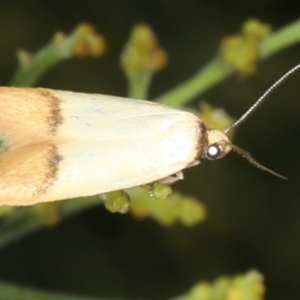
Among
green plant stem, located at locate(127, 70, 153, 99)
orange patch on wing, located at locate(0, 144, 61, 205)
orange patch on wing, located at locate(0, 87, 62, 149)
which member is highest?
green plant stem, located at locate(127, 70, 153, 99)

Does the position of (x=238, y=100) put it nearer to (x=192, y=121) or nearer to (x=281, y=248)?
(x=281, y=248)

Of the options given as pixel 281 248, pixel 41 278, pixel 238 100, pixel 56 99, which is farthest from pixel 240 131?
pixel 56 99

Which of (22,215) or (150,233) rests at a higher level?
(150,233)

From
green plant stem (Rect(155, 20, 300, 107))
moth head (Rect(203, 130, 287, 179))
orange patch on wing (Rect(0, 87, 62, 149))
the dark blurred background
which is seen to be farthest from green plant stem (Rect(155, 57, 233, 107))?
the dark blurred background

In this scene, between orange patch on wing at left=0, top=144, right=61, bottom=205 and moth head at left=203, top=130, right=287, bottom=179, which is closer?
orange patch on wing at left=0, top=144, right=61, bottom=205

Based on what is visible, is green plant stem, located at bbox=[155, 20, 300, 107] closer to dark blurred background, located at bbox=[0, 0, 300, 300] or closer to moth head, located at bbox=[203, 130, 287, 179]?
moth head, located at bbox=[203, 130, 287, 179]
